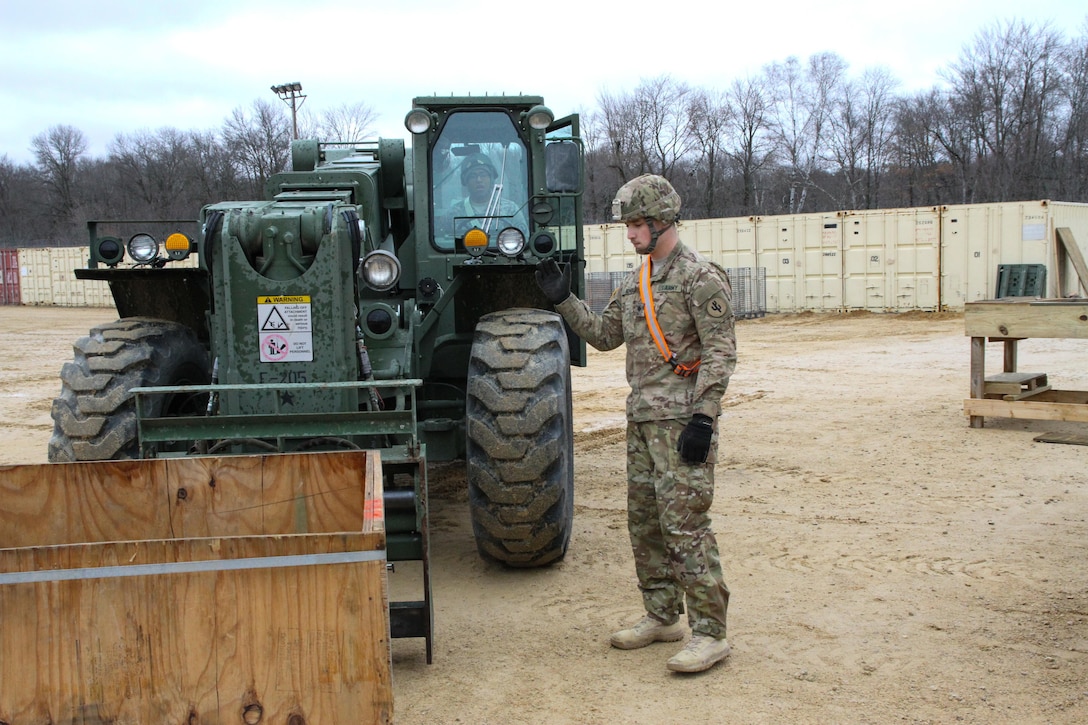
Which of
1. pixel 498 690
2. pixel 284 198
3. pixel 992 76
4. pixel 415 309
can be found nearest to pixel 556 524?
pixel 498 690

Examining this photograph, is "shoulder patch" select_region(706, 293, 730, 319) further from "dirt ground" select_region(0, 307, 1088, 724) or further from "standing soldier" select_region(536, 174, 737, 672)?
"dirt ground" select_region(0, 307, 1088, 724)

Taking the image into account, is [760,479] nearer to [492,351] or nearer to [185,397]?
[492,351]

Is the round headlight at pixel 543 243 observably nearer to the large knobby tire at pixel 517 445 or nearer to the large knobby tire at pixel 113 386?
the large knobby tire at pixel 517 445

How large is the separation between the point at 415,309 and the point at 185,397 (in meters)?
1.54

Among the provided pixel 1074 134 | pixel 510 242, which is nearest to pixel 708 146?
pixel 1074 134

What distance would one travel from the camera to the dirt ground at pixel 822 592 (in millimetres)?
4254

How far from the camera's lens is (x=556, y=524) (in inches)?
219

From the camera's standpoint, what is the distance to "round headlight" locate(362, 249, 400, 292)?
5.36 meters

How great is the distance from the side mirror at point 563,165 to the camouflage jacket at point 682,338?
6.10 feet

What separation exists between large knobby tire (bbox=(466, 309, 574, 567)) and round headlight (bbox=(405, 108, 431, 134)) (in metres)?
1.96

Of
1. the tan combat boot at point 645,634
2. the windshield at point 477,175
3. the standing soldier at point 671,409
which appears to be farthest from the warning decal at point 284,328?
the tan combat boot at point 645,634

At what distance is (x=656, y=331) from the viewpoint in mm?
4707

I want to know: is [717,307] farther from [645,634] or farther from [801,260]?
[801,260]

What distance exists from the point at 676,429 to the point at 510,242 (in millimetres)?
1931
